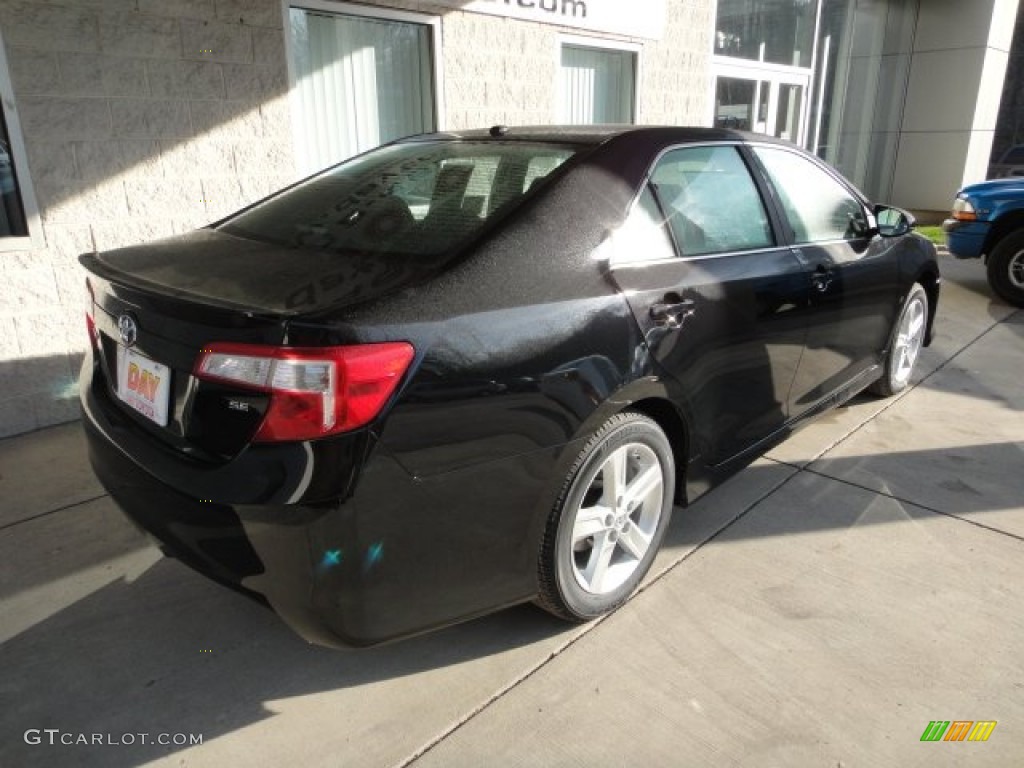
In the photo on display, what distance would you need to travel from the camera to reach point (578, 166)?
2.45 meters

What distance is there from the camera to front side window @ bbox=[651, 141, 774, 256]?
269cm

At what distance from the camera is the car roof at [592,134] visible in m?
2.70

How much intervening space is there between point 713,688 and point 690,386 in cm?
96

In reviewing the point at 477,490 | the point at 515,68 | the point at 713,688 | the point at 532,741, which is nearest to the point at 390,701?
the point at 532,741

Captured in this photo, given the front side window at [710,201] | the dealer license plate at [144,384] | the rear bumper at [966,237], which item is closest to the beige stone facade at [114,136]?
the dealer license plate at [144,384]

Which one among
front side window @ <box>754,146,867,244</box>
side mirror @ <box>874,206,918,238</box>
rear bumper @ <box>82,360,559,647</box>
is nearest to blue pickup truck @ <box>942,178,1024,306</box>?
side mirror @ <box>874,206,918,238</box>

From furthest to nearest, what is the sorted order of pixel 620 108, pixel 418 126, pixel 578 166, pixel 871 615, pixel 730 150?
pixel 620 108
pixel 418 126
pixel 730 150
pixel 871 615
pixel 578 166

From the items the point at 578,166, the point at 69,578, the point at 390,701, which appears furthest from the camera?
the point at 69,578

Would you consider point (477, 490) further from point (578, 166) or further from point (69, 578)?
point (69, 578)

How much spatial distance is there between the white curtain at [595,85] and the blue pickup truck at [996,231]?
3.43m

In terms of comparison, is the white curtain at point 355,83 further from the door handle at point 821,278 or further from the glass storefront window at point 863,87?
the glass storefront window at point 863,87

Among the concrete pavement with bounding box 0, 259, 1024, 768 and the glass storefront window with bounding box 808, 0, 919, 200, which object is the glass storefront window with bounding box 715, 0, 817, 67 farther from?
the concrete pavement with bounding box 0, 259, 1024, 768

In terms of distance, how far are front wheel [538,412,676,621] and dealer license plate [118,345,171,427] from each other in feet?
3.64

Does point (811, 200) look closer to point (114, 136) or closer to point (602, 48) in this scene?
point (114, 136)
